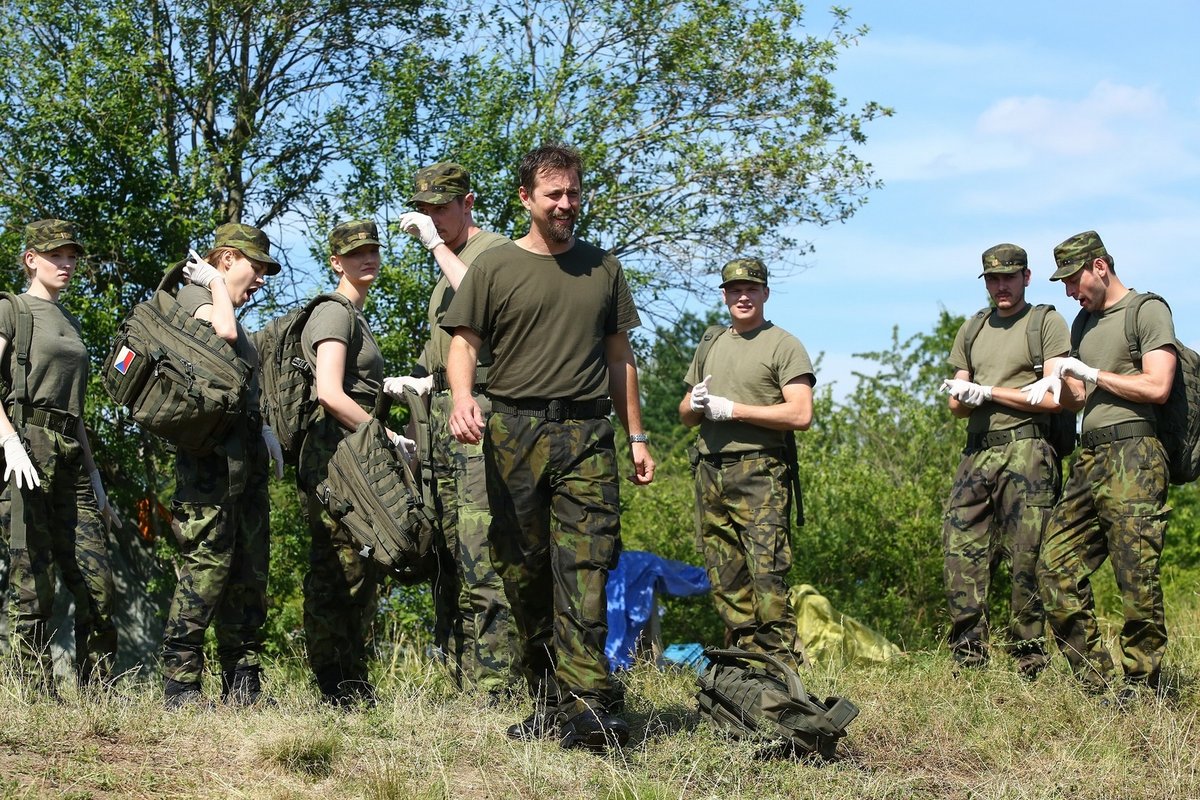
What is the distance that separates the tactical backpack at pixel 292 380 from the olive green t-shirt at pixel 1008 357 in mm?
3497

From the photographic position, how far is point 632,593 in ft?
31.1

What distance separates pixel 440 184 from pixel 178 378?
1533 millimetres

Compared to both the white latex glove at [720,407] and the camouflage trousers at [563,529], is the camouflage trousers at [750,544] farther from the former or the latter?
the camouflage trousers at [563,529]

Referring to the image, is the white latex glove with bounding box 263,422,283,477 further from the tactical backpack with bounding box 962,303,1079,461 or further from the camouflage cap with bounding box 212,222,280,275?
the tactical backpack with bounding box 962,303,1079,461

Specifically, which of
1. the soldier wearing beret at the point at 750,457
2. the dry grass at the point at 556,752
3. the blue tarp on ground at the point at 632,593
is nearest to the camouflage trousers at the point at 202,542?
the dry grass at the point at 556,752

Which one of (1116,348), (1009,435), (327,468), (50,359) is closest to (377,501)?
(327,468)

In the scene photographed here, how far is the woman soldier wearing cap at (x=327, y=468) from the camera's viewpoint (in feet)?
18.7

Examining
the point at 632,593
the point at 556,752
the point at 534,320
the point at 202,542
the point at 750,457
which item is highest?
the point at 534,320

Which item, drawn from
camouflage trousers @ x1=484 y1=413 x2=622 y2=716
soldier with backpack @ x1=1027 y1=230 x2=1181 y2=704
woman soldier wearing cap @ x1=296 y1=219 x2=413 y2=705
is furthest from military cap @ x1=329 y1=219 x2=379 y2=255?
soldier with backpack @ x1=1027 y1=230 x2=1181 y2=704

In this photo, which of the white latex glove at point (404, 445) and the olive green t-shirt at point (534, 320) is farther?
the white latex glove at point (404, 445)

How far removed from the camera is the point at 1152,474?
21.0ft

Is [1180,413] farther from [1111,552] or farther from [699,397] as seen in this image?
[699,397]

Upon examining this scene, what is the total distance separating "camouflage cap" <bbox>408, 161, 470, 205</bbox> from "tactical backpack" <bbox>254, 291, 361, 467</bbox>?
0.65 m

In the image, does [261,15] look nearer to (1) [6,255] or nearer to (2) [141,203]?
(2) [141,203]
